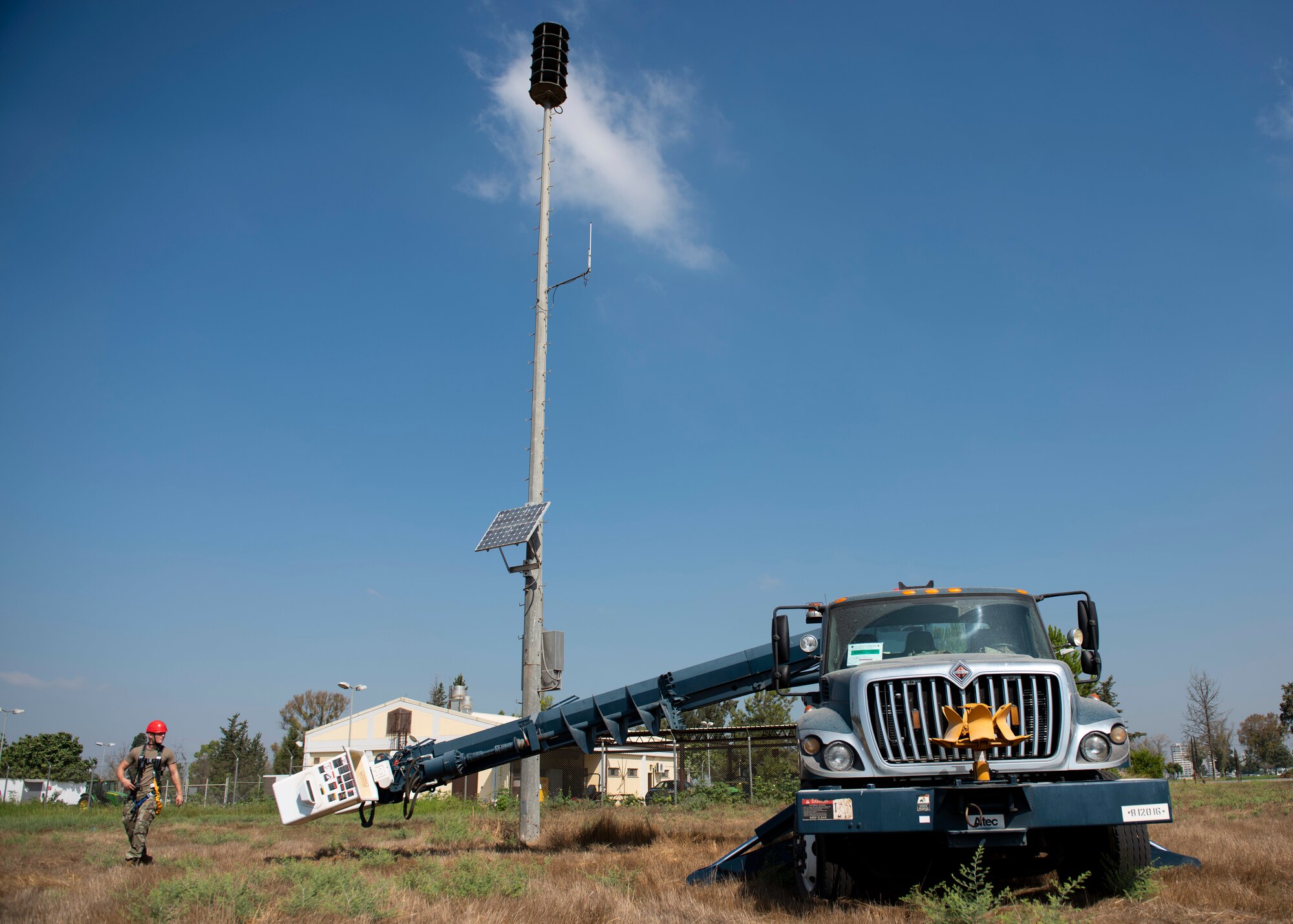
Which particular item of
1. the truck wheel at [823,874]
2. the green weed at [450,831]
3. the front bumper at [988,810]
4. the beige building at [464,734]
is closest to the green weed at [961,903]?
the front bumper at [988,810]

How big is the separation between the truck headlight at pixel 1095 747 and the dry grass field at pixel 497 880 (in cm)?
98

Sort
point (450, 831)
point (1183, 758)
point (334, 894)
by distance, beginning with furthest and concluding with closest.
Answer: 1. point (1183, 758)
2. point (450, 831)
3. point (334, 894)

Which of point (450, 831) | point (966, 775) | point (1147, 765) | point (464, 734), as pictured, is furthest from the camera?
point (464, 734)

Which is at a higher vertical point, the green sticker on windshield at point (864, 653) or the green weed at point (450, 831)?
the green sticker on windshield at point (864, 653)

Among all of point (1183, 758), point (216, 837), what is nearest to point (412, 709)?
point (216, 837)

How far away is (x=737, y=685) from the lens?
485 inches

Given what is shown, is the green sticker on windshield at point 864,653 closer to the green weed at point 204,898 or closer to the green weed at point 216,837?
the green weed at point 204,898

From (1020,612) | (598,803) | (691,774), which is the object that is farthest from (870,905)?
(691,774)

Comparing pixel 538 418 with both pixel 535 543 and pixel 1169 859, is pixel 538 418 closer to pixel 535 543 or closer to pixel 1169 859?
pixel 535 543

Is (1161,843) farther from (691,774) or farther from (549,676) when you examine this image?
(691,774)

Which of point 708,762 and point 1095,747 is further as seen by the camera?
point 708,762

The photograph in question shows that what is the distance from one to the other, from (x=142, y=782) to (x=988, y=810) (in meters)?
9.45

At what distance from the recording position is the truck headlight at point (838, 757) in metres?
6.63

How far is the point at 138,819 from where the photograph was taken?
10352mm
